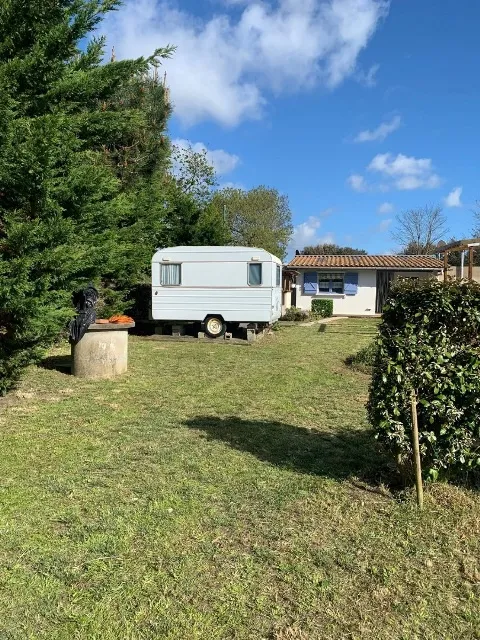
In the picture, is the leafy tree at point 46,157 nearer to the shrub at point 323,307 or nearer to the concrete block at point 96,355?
the concrete block at point 96,355

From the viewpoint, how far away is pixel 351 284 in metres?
23.3

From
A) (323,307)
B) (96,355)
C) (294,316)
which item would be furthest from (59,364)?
(323,307)

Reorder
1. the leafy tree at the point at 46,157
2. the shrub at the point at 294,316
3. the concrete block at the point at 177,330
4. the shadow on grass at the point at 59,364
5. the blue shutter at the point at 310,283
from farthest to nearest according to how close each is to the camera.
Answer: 1. the blue shutter at the point at 310,283
2. the shrub at the point at 294,316
3. the concrete block at the point at 177,330
4. the shadow on grass at the point at 59,364
5. the leafy tree at the point at 46,157

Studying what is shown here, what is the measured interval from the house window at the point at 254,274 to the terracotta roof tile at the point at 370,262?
37.1 feet

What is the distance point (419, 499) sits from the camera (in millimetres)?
3170

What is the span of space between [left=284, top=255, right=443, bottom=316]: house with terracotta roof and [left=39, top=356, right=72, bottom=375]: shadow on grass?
15485mm

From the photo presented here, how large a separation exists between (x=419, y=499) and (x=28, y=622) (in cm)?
232

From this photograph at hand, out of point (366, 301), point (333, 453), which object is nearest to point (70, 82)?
point (333, 453)

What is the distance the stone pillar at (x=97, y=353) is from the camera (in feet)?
24.3

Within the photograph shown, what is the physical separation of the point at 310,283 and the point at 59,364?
16892 mm

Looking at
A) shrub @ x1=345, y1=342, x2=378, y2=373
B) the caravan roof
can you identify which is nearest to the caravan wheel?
the caravan roof

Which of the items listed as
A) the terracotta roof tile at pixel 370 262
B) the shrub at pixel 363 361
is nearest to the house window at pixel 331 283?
the terracotta roof tile at pixel 370 262

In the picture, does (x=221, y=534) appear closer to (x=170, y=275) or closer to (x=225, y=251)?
(x=225, y=251)

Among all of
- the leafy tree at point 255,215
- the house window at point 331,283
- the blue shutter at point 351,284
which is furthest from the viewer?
the leafy tree at point 255,215
